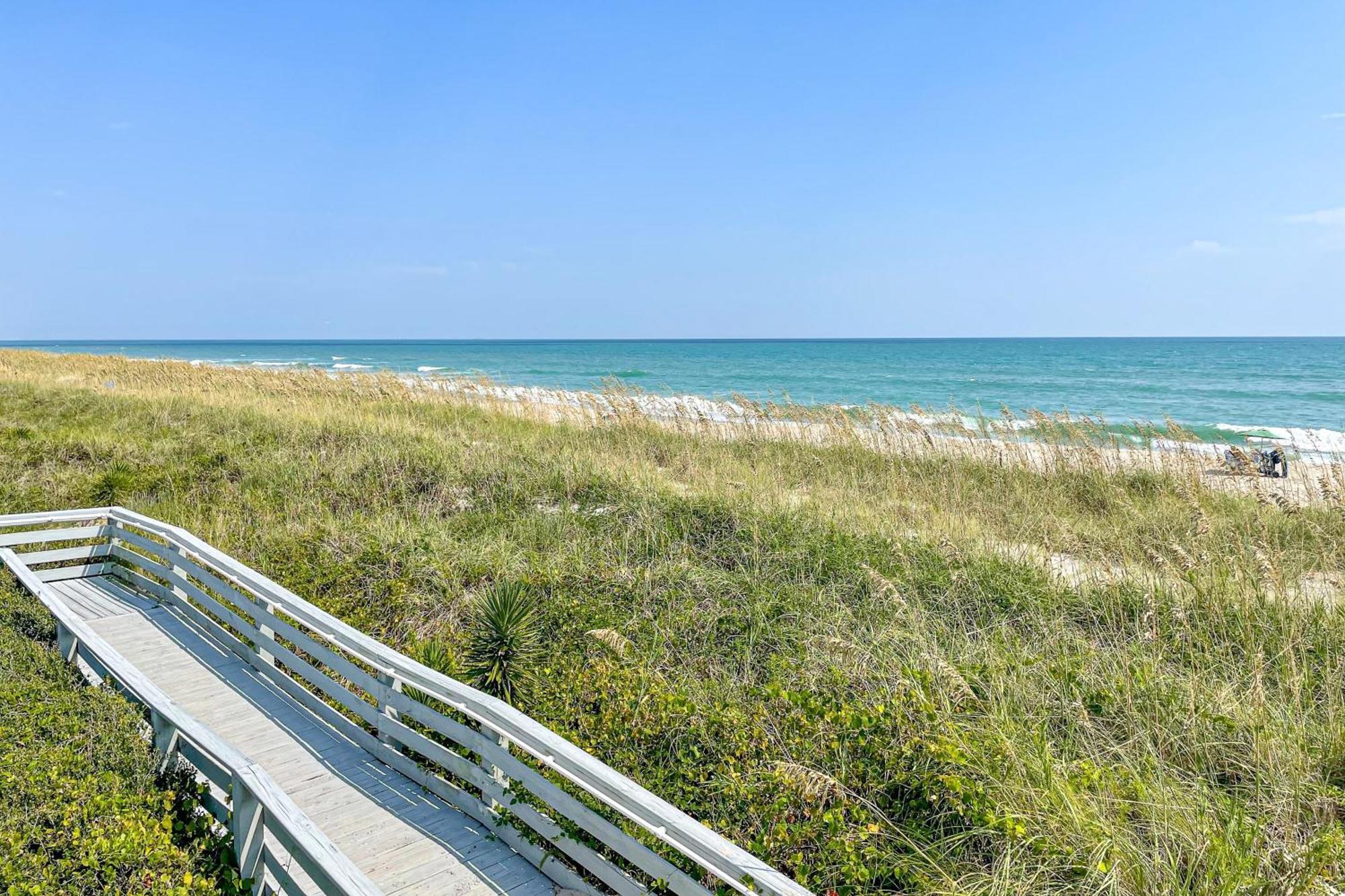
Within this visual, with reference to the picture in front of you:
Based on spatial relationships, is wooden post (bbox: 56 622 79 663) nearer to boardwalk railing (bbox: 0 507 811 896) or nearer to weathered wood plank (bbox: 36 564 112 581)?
boardwalk railing (bbox: 0 507 811 896)

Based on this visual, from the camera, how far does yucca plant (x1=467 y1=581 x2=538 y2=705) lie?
5.91 metres

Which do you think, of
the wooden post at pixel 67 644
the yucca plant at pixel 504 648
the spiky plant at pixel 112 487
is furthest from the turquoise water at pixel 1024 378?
the wooden post at pixel 67 644

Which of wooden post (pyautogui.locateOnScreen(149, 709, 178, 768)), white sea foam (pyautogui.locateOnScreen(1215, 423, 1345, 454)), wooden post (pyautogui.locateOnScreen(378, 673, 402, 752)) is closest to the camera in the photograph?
wooden post (pyautogui.locateOnScreen(149, 709, 178, 768))

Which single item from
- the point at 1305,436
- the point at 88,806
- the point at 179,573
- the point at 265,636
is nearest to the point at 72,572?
the point at 179,573

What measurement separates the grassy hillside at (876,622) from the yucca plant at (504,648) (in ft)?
0.71

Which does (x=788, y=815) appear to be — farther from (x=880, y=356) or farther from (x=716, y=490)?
(x=880, y=356)

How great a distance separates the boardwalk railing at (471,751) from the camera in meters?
3.37

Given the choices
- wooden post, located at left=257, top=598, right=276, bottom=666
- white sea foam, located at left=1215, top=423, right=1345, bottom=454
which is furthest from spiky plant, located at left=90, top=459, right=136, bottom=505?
white sea foam, located at left=1215, top=423, right=1345, bottom=454

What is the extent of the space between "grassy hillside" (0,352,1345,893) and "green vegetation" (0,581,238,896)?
7.55 feet

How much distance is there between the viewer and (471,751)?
4.71m

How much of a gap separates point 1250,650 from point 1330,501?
449 centimetres

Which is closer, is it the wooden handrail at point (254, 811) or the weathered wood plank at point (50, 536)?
the wooden handrail at point (254, 811)

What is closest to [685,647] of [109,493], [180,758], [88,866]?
[180,758]

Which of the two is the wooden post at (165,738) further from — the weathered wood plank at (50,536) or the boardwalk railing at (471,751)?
the weathered wood plank at (50,536)
